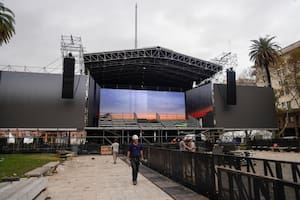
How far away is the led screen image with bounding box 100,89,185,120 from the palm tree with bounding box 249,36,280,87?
13.3 metres

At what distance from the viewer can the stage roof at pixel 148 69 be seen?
30656mm

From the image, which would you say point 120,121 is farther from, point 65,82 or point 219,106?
point 219,106

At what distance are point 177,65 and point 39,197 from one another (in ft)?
97.7

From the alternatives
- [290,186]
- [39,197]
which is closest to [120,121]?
[39,197]

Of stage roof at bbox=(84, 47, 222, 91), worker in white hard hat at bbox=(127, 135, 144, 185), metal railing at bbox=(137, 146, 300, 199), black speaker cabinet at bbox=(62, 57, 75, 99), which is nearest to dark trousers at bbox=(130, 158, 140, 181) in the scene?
worker in white hard hat at bbox=(127, 135, 144, 185)

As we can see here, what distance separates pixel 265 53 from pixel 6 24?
107ft

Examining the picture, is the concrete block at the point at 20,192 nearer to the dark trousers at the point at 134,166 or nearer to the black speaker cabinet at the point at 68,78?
the dark trousers at the point at 134,166

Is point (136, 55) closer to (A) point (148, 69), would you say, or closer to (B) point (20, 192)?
(A) point (148, 69)

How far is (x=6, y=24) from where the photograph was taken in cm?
1717

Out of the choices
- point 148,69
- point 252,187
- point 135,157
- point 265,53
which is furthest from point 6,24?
point 265,53

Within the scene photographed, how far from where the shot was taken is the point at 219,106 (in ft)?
105

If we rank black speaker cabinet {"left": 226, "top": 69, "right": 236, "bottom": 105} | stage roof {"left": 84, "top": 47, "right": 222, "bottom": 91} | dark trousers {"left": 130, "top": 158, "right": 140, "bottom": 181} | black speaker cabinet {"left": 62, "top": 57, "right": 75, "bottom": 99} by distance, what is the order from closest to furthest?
dark trousers {"left": 130, "top": 158, "right": 140, "bottom": 181} < black speaker cabinet {"left": 62, "top": 57, "right": 75, "bottom": 99} < stage roof {"left": 84, "top": 47, "right": 222, "bottom": 91} < black speaker cabinet {"left": 226, "top": 69, "right": 236, "bottom": 105}

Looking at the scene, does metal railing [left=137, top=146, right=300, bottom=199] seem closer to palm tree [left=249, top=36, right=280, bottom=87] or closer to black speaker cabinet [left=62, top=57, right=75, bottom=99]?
black speaker cabinet [left=62, top=57, right=75, bottom=99]

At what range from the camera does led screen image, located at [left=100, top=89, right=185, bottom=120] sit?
38156 mm
